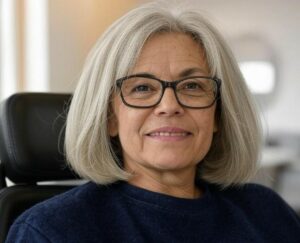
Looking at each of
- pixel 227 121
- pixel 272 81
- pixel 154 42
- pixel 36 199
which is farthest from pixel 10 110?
pixel 272 81

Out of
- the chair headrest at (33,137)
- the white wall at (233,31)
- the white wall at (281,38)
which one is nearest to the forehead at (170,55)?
the chair headrest at (33,137)

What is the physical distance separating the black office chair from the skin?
0.84ft

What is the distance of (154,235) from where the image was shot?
118 cm

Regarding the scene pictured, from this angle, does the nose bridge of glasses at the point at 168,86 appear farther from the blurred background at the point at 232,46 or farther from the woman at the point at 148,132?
the blurred background at the point at 232,46

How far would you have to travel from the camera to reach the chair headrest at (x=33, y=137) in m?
1.41

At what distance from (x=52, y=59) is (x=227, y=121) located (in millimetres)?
1394

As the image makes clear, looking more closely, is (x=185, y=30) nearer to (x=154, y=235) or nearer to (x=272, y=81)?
(x=154, y=235)

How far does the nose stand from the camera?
3.85 ft

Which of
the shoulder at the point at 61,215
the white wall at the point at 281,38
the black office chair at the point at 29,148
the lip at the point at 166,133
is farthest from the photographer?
the white wall at the point at 281,38

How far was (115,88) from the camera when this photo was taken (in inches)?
48.2

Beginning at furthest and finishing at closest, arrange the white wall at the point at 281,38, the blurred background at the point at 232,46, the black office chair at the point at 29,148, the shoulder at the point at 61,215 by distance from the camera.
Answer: the white wall at the point at 281,38
the blurred background at the point at 232,46
the black office chair at the point at 29,148
the shoulder at the point at 61,215

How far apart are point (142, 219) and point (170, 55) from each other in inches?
16.2

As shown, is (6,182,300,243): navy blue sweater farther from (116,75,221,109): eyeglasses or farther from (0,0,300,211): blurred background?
(0,0,300,211): blurred background

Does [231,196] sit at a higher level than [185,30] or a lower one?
lower
